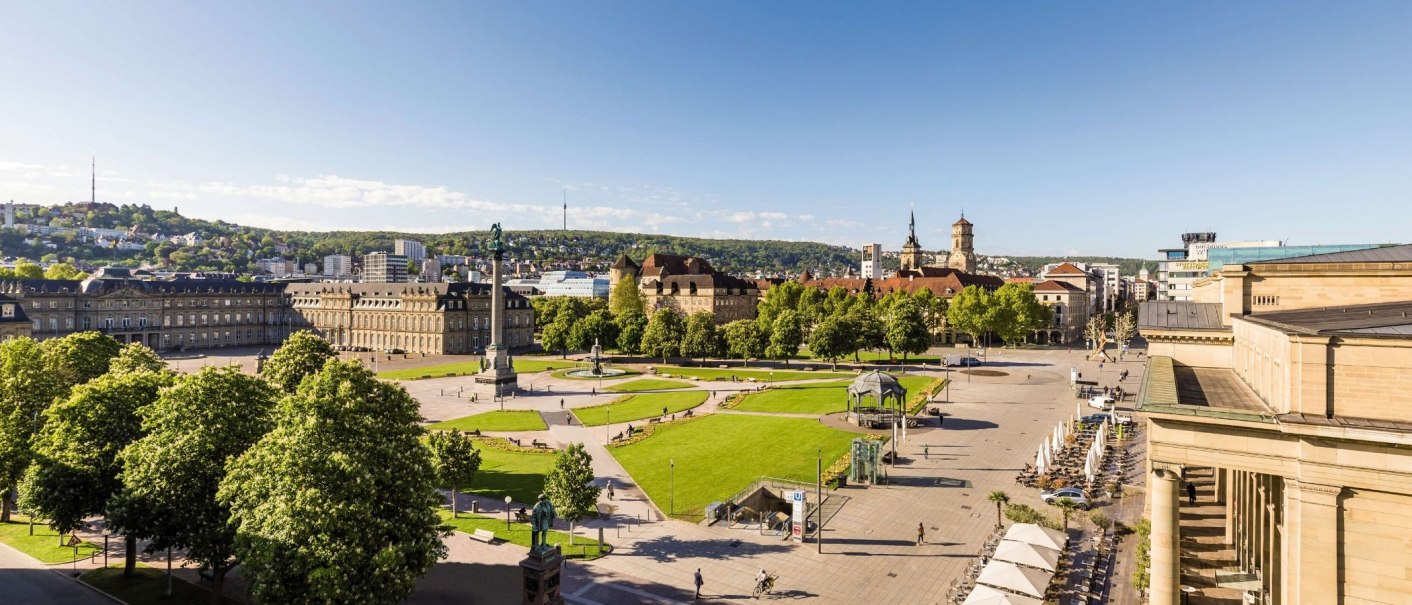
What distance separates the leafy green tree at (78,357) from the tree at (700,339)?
64098 millimetres

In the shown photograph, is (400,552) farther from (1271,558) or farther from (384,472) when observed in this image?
(1271,558)

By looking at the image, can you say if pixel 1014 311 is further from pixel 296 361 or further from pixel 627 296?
pixel 296 361

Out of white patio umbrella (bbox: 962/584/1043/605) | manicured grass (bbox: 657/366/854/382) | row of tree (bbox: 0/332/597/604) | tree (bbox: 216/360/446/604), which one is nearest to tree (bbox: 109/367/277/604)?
row of tree (bbox: 0/332/597/604)

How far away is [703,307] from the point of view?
151 meters

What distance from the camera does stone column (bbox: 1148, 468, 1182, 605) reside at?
19266 millimetres

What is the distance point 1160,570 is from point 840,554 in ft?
46.7

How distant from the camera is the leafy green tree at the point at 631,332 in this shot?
110m

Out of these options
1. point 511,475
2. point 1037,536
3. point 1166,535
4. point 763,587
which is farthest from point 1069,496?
point 511,475

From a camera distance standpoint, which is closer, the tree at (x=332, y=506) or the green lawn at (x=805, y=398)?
the tree at (x=332, y=506)

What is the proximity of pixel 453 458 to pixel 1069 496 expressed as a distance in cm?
3419

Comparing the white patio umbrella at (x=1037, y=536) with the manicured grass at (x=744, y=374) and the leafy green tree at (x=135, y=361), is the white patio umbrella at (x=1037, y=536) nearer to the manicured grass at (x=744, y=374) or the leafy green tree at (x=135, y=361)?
the leafy green tree at (x=135, y=361)

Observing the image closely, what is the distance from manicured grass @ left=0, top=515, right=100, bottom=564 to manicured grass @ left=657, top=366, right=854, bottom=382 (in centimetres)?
6348

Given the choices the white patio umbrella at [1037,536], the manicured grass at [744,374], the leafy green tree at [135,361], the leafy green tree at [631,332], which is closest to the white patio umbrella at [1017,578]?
the white patio umbrella at [1037,536]

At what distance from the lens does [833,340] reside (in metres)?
93.4
